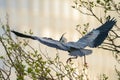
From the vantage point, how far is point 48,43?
2.11 ft

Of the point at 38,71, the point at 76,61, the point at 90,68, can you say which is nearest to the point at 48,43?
the point at 38,71

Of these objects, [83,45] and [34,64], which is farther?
[34,64]

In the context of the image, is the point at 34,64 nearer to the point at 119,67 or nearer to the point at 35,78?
the point at 35,78

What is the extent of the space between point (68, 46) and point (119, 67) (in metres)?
1.51

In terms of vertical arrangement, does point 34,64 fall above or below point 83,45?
below

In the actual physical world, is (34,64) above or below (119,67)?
above

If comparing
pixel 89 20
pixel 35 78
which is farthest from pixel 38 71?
pixel 89 20

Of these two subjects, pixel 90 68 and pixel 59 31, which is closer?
pixel 90 68

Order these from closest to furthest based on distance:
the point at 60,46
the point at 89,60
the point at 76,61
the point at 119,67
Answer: the point at 60,46
the point at 76,61
the point at 119,67
the point at 89,60

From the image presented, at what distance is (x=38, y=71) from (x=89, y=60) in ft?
3.14

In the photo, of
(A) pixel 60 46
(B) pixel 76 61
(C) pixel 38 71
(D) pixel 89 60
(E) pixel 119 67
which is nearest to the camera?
(A) pixel 60 46

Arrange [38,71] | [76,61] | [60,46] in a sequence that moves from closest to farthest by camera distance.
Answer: [60,46]
[38,71]
[76,61]

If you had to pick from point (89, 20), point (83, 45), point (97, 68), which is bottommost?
point (97, 68)

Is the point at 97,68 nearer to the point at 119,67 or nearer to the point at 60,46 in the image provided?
the point at 119,67
